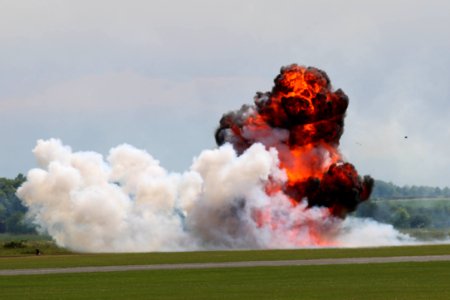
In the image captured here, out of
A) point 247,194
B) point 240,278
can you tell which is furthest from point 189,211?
point 240,278

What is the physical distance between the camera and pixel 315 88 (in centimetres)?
11700

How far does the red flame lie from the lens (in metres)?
117

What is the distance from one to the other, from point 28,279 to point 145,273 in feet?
23.9

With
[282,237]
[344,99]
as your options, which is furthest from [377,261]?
[344,99]

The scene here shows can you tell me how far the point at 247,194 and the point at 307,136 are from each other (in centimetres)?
1008

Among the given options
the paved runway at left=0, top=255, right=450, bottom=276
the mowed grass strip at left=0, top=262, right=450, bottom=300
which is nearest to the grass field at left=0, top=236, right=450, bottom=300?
the mowed grass strip at left=0, top=262, right=450, bottom=300

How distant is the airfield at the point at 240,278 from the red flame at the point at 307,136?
114ft

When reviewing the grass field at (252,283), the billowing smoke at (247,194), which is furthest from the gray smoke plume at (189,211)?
the grass field at (252,283)

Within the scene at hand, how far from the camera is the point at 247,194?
4493 inches

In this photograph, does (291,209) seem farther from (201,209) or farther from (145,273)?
(145,273)

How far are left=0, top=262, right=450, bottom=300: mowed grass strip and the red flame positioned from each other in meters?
48.8

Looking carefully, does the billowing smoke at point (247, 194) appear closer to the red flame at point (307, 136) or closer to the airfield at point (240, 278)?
the red flame at point (307, 136)

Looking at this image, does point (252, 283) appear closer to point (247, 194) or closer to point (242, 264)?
point (242, 264)

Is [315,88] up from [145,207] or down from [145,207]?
up
